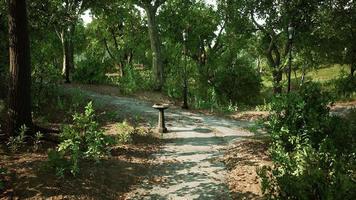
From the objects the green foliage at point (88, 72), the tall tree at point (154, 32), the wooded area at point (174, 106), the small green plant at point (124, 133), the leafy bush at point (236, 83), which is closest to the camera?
the wooded area at point (174, 106)

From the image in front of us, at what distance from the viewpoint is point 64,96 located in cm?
1866

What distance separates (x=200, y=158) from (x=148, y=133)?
3.16 meters

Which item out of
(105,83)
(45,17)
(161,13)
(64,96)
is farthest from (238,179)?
(161,13)

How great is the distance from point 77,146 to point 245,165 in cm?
434

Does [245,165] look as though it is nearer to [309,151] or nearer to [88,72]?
[309,151]

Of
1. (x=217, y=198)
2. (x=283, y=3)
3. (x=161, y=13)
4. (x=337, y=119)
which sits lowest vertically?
(x=217, y=198)

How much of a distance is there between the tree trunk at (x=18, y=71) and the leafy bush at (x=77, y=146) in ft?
5.34

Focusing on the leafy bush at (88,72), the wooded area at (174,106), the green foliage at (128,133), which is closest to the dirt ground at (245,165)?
the wooded area at (174,106)

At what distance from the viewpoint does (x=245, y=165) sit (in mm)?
9898

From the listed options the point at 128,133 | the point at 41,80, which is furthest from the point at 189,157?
the point at 41,80

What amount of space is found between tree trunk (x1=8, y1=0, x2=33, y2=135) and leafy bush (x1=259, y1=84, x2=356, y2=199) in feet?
21.7

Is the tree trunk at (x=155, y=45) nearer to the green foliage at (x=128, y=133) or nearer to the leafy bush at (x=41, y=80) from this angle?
the leafy bush at (x=41, y=80)

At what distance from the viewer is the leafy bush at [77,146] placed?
841 centimetres

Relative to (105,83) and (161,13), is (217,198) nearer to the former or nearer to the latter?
(105,83)
